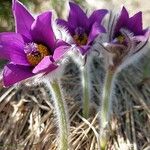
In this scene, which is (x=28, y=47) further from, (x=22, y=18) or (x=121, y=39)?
(x=121, y=39)

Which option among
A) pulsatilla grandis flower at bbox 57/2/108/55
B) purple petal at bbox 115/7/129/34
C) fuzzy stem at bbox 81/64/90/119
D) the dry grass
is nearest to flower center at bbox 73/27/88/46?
pulsatilla grandis flower at bbox 57/2/108/55

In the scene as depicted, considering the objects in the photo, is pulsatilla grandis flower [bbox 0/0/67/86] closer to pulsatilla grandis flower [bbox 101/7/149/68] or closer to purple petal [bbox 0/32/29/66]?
purple petal [bbox 0/32/29/66]

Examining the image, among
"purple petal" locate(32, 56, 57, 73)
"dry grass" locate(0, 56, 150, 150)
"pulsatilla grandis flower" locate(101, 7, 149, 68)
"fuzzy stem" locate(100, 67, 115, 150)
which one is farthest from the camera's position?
"dry grass" locate(0, 56, 150, 150)

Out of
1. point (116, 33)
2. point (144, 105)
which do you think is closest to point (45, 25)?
point (116, 33)

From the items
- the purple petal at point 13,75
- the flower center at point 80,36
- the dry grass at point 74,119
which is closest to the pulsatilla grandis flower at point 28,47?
the purple petal at point 13,75

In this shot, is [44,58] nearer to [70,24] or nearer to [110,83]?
[70,24]

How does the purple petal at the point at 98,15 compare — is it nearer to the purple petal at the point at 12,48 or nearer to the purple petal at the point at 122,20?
the purple petal at the point at 122,20

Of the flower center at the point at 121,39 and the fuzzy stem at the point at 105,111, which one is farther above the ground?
the flower center at the point at 121,39
